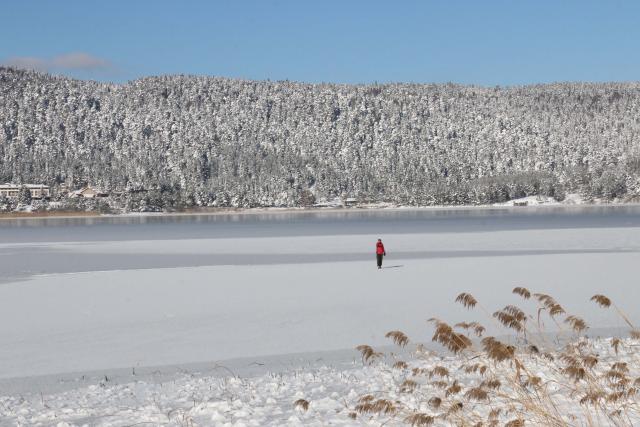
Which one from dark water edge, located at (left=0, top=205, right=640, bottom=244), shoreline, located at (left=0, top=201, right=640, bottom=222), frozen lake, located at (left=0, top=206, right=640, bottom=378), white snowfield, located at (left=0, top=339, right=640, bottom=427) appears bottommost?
shoreline, located at (left=0, top=201, right=640, bottom=222)

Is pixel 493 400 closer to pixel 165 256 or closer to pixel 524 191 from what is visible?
pixel 165 256

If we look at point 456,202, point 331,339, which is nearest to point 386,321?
point 331,339

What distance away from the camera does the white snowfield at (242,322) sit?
7.96 meters

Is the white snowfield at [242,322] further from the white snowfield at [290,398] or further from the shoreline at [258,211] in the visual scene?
the shoreline at [258,211]

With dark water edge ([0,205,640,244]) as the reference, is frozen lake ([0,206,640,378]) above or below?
above

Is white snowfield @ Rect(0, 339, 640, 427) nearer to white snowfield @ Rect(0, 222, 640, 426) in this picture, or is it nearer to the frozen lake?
white snowfield @ Rect(0, 222, 640, 426)

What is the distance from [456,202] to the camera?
18038cm

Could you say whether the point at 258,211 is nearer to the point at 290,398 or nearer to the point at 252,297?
the point at 252,297

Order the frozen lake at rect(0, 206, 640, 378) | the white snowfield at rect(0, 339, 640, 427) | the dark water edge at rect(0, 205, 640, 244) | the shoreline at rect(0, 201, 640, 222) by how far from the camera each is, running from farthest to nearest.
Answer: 1. the shoreline at rect(0, 201, 640, 222)
2. the dark water edge at rect(0, 205, 640, 244)
3. the frozen lake at rect(0, 206, 640, 378)
4. the white snowfield at rect(0, 339, 640, 427)

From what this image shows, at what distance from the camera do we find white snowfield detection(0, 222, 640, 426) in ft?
26.1

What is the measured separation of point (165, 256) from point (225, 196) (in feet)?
498

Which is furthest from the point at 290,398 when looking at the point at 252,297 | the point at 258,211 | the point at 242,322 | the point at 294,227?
the point at 258,211

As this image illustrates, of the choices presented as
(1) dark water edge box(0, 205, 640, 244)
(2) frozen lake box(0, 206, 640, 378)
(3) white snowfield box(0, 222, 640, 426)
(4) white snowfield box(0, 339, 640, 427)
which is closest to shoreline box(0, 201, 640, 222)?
(1) dark water edge box(0, 205, 640, 244)

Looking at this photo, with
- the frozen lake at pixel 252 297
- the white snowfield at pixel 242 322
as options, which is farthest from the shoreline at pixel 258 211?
the white snowfield at pixel 242 322
